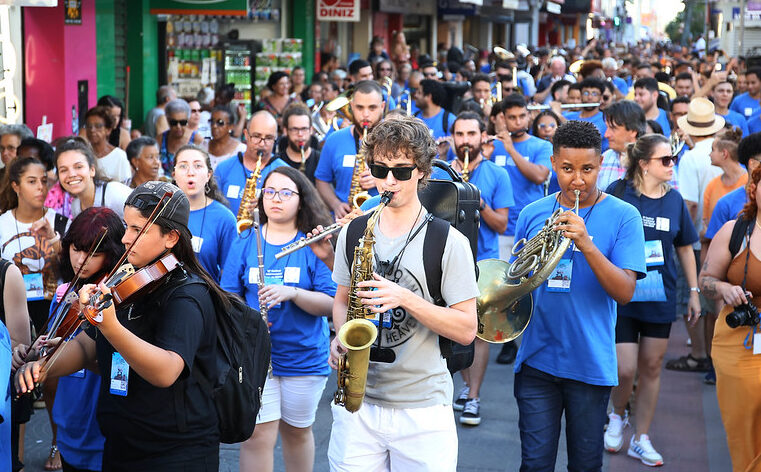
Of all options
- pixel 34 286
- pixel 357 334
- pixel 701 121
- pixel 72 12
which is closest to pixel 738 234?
pixel 357 334

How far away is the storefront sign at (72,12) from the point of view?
11383 millimetres

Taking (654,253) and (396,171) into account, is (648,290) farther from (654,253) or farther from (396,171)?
(396,171)

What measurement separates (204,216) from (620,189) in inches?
104

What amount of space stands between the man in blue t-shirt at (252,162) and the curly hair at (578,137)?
9.80 ft

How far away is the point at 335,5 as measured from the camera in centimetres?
1909

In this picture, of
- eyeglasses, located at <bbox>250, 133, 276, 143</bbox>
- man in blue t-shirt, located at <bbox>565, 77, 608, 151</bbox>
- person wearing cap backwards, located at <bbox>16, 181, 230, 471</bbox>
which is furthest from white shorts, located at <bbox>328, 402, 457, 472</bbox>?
man in blue t-shirt, located at <bbox>565, 77, 608, 151</bbox>

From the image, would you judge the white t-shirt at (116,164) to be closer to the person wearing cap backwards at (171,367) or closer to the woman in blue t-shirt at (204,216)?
the woman in blue t-shirt at (204,216)

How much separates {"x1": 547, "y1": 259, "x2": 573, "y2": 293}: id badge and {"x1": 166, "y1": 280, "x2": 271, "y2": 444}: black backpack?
159 centimetres

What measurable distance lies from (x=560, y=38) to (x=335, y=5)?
4099 centimetres

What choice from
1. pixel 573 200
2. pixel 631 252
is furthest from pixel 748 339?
pixel 573 200

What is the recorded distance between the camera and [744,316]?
16.4 feet

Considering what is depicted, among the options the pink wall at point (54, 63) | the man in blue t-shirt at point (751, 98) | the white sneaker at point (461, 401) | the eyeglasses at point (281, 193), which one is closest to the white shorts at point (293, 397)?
the eyeglasses at point (281, 193)

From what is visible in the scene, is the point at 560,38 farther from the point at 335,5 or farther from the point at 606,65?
the point at 335,5

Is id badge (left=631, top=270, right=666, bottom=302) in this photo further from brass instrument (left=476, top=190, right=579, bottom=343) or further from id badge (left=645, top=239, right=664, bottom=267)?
brass instrument (left=476, top=190, right=579, bottom=343)
